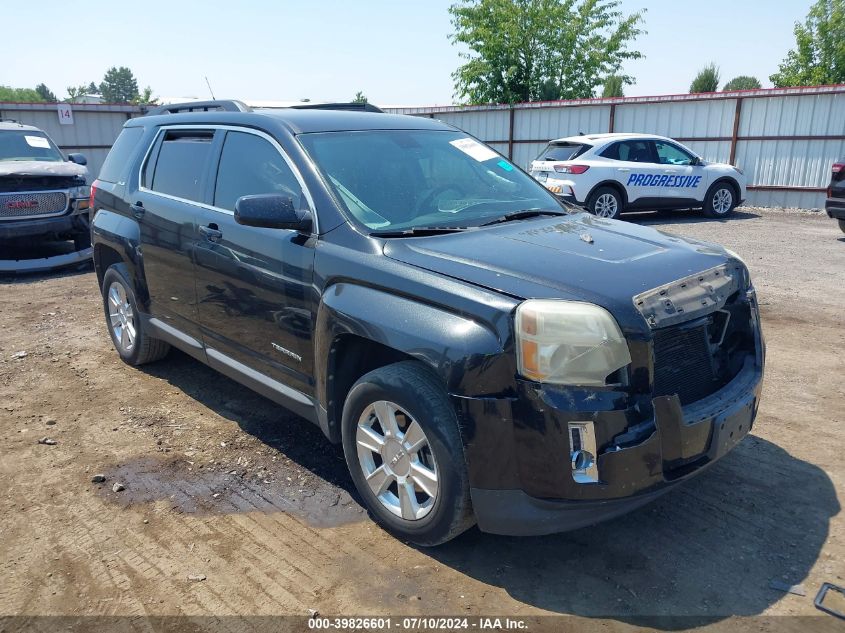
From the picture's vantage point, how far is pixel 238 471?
3.91 m

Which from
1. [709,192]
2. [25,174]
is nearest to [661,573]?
[25,174]

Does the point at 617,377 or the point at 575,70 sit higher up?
the point at 575,70

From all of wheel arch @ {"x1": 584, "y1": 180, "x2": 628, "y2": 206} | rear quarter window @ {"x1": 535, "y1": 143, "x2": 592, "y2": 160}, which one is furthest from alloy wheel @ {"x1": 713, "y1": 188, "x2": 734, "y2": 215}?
rear quarter window @ {"x1": 535, "y1": 143, "x2": 592, "y2": 160}

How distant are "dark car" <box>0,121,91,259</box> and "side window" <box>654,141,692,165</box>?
33.8 ft

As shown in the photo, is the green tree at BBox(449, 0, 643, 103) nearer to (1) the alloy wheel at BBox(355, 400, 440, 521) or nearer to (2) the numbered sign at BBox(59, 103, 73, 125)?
(2) the numbered sign at BBox(59, 103, 73, 125)

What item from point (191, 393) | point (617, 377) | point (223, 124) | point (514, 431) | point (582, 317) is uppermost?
point (223, 124)

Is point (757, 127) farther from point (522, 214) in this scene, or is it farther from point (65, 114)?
point (65, 114)

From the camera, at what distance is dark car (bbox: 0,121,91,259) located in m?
9.12

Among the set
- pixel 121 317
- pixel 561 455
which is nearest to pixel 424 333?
pixel 561 455

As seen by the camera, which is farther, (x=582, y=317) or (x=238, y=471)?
(x=238, y=471)

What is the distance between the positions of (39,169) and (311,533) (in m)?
8.44

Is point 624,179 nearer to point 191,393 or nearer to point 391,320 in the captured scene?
point 191,393

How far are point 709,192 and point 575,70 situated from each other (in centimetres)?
1839

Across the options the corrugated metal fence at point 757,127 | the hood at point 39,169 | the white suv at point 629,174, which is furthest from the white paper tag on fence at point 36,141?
the corrugated metal fence at point 757,127
